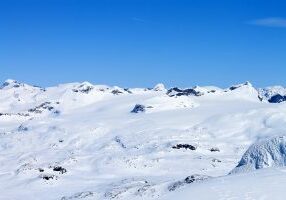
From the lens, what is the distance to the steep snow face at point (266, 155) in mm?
28312

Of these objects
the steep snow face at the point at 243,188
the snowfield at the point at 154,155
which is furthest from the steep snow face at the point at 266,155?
the steep snow face at the point at 243,188

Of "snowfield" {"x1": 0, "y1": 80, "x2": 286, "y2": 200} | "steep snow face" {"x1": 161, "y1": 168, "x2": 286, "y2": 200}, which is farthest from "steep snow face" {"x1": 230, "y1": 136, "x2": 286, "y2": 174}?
"steep snow face" {"x1": 161, "y1": 168, "x2": 286, "y2": 200}

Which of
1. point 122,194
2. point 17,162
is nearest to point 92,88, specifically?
point 17,162

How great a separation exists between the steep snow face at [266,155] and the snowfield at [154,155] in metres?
0.05

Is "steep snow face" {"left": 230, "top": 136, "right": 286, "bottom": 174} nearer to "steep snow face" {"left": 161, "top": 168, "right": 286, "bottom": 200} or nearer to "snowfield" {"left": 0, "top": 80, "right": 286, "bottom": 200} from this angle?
"snowfield" {"left": 0, "top": 80, "right": 286, "bottom": 200}

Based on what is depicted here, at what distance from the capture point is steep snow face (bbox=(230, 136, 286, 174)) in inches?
1115

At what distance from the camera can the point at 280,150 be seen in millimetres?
28391

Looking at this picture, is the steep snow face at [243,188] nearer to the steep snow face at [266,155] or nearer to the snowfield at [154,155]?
the snowfield at [154,155]

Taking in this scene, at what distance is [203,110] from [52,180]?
194 ft

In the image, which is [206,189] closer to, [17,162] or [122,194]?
[122,194]

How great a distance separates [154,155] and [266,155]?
36.5 m

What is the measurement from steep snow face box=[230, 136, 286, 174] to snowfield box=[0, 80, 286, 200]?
53 millimetres

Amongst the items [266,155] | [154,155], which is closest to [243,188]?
[266,155]

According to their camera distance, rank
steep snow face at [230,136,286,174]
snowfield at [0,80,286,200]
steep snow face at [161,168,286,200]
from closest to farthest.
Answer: steep snow face at [161,168,286,200], snowfield at [0,80,286,200], steep snow face at [230,136,286,174]
